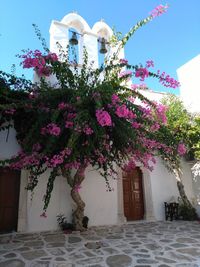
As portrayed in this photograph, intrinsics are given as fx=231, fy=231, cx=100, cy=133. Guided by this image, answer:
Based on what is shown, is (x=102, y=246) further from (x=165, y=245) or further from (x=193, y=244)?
(x=193, y=244)

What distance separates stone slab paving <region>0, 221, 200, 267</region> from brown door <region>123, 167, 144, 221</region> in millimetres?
1730

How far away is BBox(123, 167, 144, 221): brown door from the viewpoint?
9.01 metres

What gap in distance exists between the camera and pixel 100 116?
4609 millimetres

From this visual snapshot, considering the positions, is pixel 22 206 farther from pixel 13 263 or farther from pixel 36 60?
pixel 36 60

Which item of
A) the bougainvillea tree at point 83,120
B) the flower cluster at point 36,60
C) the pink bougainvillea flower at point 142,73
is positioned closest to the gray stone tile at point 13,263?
the bougainvillea tree at point 83,120

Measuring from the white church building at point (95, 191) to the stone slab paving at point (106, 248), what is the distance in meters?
0.68

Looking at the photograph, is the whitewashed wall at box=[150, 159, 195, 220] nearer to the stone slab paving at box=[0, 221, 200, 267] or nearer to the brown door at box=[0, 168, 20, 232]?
the stone slab paving at box=[0, 221, 200, 267]

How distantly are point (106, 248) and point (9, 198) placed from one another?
3594mm

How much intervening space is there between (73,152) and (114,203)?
3.95 metres

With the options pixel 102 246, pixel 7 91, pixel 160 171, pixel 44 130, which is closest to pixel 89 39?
pixel 7 91

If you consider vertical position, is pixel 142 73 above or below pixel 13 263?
above

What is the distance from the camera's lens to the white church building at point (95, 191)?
7082 mm

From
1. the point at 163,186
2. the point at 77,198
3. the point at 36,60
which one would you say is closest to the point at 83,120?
the point at 36,60

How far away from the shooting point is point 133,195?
920cm
